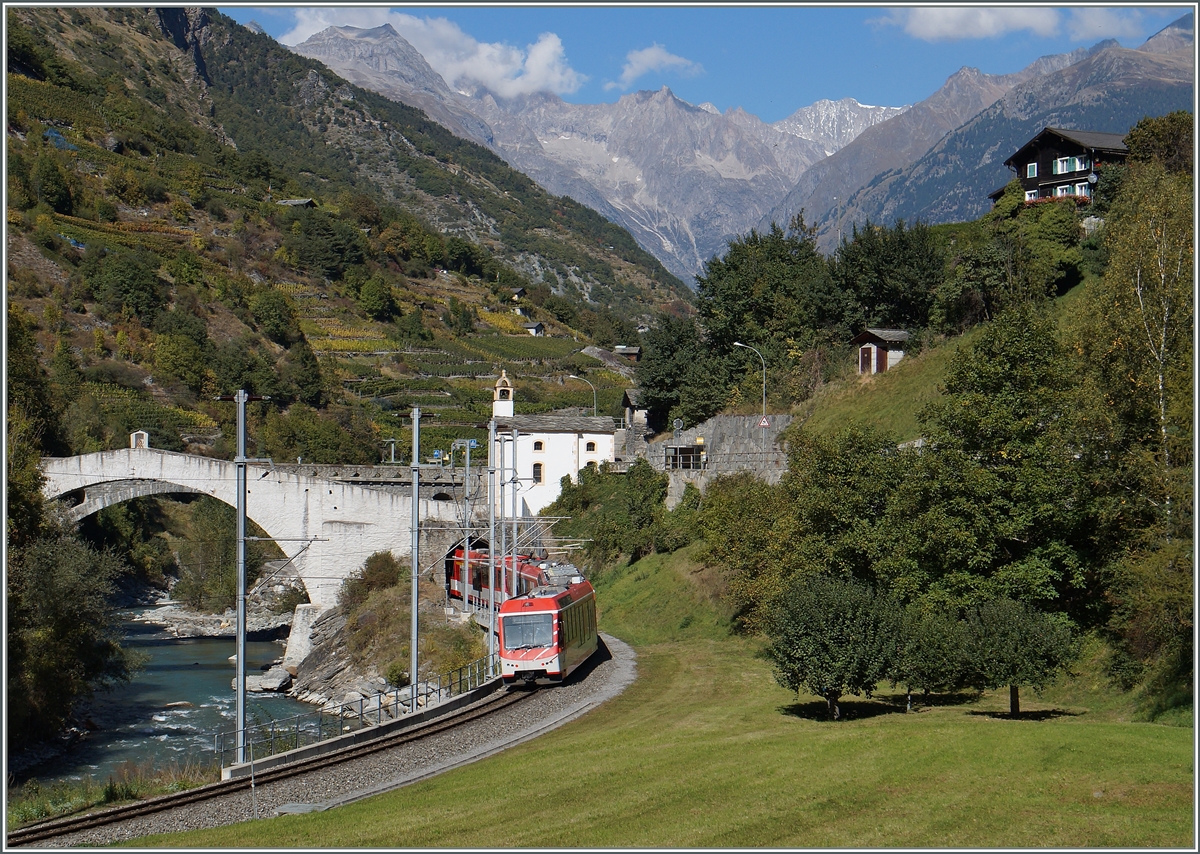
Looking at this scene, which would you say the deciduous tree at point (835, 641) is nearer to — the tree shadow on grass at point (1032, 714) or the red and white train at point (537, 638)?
the tree shadow on grass at point (1032, 714)

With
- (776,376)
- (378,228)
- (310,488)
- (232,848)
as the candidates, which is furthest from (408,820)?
(378,228)

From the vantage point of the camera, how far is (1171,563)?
22.1 meters

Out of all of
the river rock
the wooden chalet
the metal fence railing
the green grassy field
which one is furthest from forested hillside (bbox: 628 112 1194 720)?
the river rock

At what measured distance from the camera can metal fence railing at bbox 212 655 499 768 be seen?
84.9 feet

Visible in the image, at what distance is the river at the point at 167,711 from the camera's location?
33312 mm

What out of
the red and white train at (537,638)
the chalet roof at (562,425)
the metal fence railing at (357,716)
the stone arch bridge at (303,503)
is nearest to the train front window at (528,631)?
the red and white train at (537,638)

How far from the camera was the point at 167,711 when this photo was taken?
41062mm

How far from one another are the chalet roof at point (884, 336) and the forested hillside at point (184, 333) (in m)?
27.8

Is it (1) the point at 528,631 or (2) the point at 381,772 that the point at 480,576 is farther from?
(2) the point at 381,772

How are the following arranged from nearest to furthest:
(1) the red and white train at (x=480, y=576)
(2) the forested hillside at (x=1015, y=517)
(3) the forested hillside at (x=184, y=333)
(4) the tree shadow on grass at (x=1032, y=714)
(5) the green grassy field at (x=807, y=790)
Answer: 1. (5) the green grassy field at (x=807, y=790)
2. (4) the tree shadow on grass at (x=1032, y=714)
3. (2) the forested hillside at (x=1015, y=517)
4. (3) the forested hillside at (x=184, y=333)
5. (1) the red and white train at (x=480, y=576)

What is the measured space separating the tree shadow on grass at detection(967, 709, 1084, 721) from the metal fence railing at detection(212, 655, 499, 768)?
1245 cm

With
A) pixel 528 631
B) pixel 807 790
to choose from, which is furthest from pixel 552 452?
pixel 807 790

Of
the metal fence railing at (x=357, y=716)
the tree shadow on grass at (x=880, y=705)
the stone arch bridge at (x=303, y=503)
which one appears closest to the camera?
the tree shadow on grass at (x=880, y=705)

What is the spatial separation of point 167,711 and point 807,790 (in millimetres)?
30866
